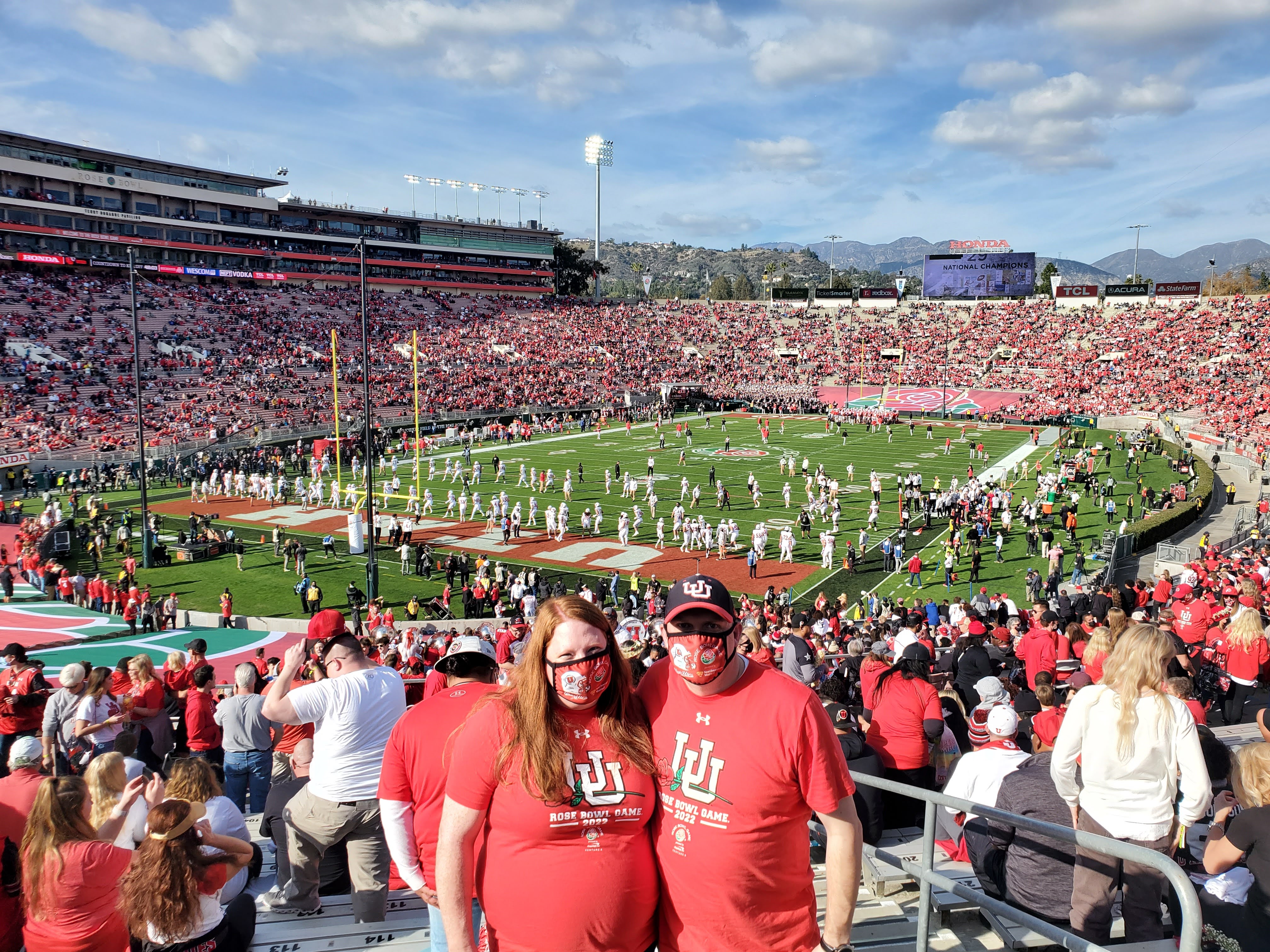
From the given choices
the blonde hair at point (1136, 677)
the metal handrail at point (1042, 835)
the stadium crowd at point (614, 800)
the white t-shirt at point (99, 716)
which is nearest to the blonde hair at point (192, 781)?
the stadium crowd at point (614, 800)

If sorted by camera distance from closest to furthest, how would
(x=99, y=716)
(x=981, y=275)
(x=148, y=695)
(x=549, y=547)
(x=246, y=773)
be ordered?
(x=246, y=773), (x=99, y=716), (x=148, y=695), (x=549, y=547), (x=981, y=275)

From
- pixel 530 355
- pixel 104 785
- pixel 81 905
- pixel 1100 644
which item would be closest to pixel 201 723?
pixel 104 785

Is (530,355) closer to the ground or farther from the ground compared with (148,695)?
farther from the ground

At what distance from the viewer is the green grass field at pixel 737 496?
73.3 ft

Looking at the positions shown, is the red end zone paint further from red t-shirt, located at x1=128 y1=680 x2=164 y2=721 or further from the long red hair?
the long red hair

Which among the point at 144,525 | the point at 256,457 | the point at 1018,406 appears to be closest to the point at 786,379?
the point at 1018,406

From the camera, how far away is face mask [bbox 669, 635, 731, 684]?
2.86m

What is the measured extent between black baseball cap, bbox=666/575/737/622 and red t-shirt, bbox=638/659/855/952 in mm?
275

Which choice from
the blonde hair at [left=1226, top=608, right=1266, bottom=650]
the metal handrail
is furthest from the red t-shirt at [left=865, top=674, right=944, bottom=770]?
the blonde hair at [left=1226, top=608, right=1266, bottom=650]

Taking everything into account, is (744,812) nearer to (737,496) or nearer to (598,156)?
(737,496)

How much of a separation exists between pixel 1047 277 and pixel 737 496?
81.4 metres

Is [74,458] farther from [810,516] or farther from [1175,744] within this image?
[1175,744]

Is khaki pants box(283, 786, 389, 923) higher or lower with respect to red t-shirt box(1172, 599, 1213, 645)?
higher

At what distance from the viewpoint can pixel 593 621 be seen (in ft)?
9.13
